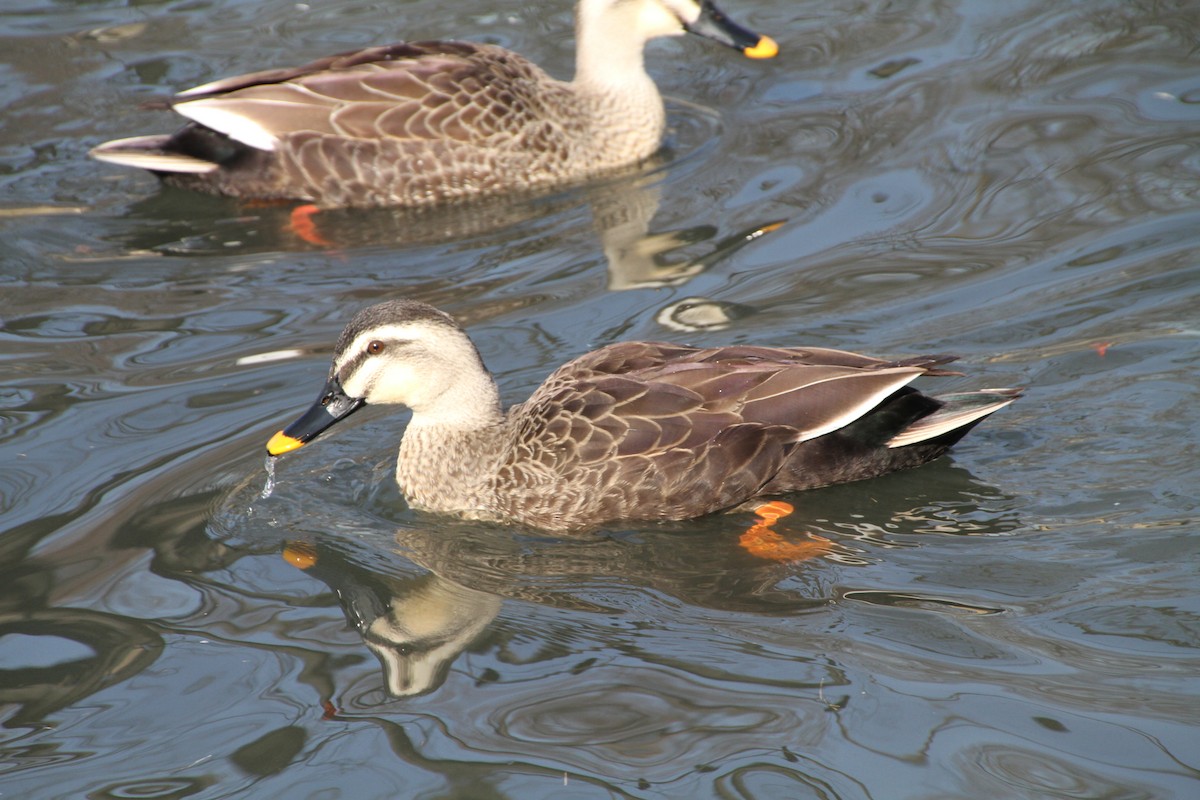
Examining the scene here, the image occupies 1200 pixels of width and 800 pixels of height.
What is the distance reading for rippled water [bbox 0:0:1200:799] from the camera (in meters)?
4.89

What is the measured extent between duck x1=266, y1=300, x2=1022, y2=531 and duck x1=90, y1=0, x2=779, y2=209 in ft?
11.2

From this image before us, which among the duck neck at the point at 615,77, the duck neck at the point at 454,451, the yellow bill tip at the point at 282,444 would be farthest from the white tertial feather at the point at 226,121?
the yellow bill tip at the point at 282,444

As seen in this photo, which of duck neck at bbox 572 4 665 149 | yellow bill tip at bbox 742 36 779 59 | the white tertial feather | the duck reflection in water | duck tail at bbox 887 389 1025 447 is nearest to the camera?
the duck reflection in water

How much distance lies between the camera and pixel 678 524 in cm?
623

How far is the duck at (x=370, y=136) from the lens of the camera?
9539mm

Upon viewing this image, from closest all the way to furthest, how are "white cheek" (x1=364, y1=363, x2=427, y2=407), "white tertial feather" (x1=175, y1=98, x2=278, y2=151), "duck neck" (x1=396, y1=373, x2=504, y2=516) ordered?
"white cheek" (x1=364, y1=363, x2=427, y2=407)
"duck neck" (x1=396, y1=373, x2=504, y2=516)
"white tertial feather" (x1=175, y1=98, x2=278, y2=151)

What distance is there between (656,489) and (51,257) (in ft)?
15.8

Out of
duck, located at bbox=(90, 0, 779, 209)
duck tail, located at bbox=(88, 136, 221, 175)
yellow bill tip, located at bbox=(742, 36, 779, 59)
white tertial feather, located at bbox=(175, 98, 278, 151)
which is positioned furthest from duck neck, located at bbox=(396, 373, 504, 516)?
yellow bill tip, located at bbox=(742, 36, 779, 59)

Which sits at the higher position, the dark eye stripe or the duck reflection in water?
the dark eye stripe

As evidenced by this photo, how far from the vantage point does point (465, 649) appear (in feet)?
18.1

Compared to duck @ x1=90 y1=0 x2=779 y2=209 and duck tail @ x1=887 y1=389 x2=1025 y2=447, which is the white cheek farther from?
duck @ x1=90 y1=0 x2=779 y2=209

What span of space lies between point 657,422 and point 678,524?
459 millimetres

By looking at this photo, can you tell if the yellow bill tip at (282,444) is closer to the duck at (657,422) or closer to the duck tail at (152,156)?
the duck at (657,422)

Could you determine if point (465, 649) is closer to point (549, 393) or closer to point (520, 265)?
point (549, 393)
